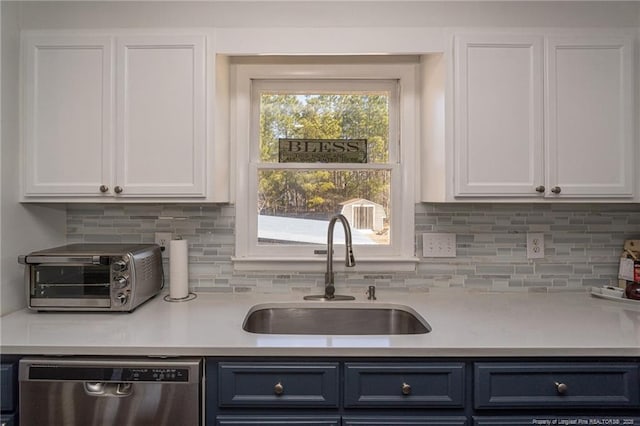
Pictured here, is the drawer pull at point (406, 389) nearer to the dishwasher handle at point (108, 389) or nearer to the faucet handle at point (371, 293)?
the faucet handle at point (371, 293)

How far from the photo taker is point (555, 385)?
1213 millimetres

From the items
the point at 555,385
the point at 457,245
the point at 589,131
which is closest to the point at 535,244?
the point at 457,245

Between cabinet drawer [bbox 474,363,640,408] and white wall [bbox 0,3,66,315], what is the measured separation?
6.18 feet

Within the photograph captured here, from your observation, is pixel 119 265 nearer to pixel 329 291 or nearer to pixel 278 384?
pixel 278 384

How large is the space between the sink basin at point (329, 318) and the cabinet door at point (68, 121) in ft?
3.14

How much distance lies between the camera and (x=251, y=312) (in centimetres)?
167

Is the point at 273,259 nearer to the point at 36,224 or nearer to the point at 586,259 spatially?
the point at 36,224

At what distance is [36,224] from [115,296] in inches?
22.8

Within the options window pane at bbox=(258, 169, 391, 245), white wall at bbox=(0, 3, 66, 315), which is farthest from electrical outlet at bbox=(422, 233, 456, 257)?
white wall at bbox=(0, 3, 66, 315)

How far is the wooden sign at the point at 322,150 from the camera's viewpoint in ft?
6.35

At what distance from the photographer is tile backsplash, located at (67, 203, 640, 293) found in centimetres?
189

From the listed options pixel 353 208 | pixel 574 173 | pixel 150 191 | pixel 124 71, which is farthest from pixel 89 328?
pixel 574 173

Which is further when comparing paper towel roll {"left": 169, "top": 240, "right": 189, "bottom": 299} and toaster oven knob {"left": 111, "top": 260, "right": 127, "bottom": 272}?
paper towel roll {"left": 169, "top": 240, "right": 189, "bottom": 299}

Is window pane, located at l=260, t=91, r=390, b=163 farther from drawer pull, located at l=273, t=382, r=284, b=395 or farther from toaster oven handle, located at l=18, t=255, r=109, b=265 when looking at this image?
drawer pull, located at l=273, t=382, r=284, b=395
